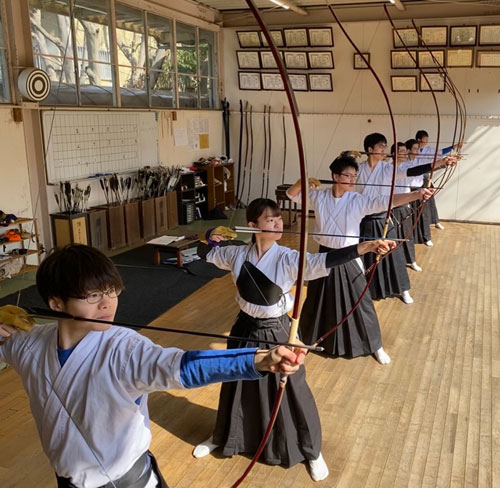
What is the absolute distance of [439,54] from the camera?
24.6ft

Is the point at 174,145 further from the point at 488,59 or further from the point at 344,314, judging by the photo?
the point at 344,314

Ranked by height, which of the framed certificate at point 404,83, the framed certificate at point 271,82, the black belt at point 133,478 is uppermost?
the framed certificate at point 271,82

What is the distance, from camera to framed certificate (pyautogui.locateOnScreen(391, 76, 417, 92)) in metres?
7.77

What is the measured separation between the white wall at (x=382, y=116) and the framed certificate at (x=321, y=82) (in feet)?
0.26

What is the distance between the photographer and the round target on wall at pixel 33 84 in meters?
4.93

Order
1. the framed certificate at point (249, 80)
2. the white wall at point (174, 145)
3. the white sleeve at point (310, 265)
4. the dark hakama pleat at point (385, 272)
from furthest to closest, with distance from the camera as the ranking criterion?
the framed certificate at point (249, 80) < the white wall at point (174, 145) < the dark hakama pleat at point (385, 272) < the white sleeve at point (310, 265)

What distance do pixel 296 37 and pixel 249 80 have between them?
104 cm

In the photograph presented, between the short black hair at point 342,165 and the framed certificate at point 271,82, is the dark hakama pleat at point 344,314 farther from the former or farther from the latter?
the framed certificate at point 271,82

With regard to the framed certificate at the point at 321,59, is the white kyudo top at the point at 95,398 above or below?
below

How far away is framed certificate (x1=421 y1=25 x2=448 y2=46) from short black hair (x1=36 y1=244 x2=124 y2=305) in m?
7.41

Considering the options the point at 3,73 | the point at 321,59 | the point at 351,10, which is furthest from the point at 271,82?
the point at 3,73

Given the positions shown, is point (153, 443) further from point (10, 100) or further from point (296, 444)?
point (10, 100)

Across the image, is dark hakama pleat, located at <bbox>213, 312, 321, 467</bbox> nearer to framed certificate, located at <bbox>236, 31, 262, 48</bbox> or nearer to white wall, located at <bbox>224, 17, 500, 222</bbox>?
white wall, located at <bbox>224, 17, 500, 222</bbox>

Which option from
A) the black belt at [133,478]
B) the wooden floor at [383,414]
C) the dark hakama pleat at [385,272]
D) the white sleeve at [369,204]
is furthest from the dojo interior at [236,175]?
the black belt at [133,478]
